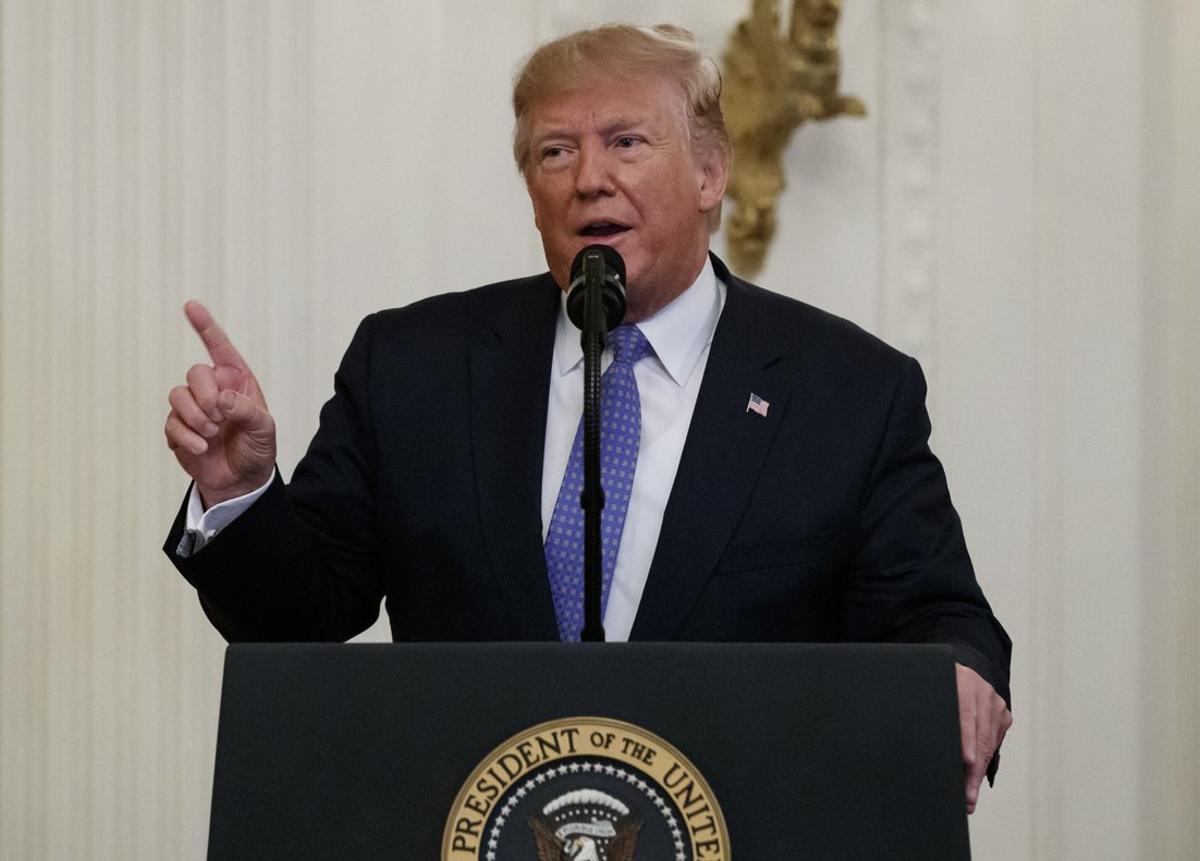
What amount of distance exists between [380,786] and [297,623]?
0.81 meters

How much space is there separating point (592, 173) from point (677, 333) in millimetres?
259

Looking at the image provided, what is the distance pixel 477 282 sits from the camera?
11.5ft

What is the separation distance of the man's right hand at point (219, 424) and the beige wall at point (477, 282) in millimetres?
1536

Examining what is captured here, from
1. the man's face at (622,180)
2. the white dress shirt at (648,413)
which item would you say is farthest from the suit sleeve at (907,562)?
the man's face at (622,180)

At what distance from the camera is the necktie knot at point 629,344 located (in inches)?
93.0

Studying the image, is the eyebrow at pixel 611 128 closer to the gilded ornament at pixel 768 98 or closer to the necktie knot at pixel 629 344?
the necktie knot at pixel 629 344

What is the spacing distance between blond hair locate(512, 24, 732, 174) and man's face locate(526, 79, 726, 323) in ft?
0.06

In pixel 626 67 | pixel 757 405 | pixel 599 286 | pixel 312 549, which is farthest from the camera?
pixel 626 67

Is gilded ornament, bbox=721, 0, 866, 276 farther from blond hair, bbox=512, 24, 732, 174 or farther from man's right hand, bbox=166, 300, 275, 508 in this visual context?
man's right hand, bbox=166, 300, 275, 508

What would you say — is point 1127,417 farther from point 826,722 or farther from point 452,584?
point 826,722

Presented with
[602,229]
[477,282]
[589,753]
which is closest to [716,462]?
[602,229]

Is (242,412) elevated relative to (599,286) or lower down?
lower down

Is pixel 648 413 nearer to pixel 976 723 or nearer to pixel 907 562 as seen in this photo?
pixel 907 562

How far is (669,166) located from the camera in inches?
93.5
